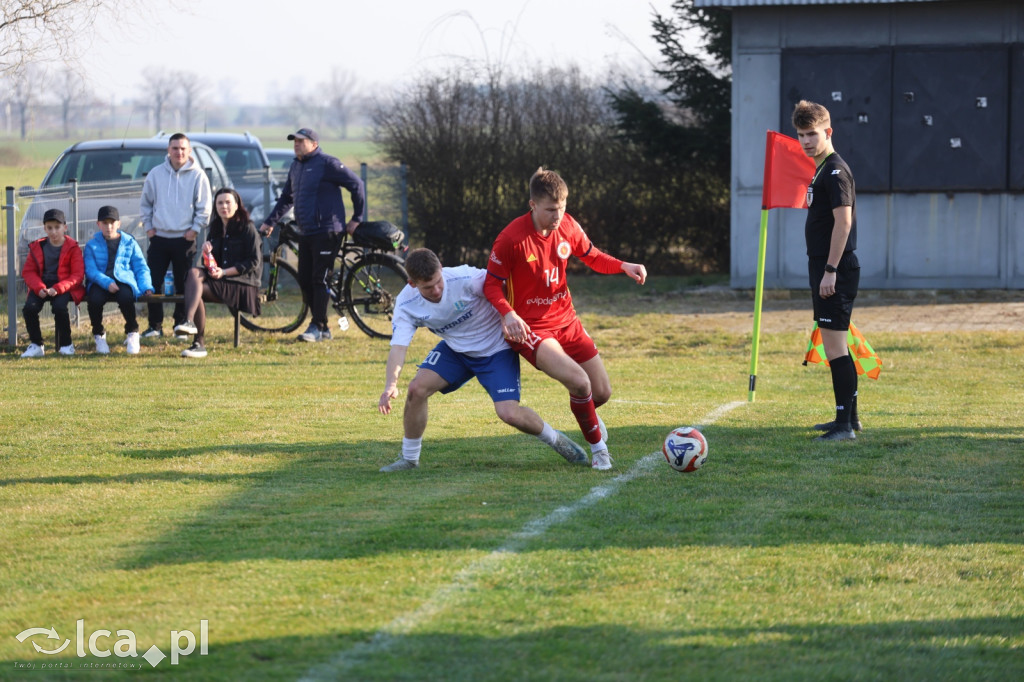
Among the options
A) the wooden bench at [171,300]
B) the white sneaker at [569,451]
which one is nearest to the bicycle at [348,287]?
the wooden bench at [171,300]

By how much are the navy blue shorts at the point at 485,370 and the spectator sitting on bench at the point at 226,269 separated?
17.5 feet

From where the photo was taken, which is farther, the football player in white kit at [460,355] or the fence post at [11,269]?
the fence post at [11,269]

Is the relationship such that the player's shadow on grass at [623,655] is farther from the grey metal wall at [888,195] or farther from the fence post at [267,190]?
the fence post at [267,190]

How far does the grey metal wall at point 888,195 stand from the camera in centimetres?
1531

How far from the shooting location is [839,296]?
7.19 m

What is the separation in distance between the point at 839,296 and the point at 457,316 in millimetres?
2497

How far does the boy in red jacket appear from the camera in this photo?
1075 centimetres

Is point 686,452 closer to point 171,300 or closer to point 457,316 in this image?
point 457,316

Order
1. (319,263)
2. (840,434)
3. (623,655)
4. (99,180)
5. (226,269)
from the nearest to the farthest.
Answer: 1. (623,655)
2. (840,434)
3. (226,269)
4. (319,263)
5. (99,180)

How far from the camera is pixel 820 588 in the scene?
14.0 ft

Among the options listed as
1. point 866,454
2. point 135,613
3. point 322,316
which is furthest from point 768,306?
point 135,613

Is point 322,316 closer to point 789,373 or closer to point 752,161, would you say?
point 789,373

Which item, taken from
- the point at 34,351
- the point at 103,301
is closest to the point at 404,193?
the point at 103,301

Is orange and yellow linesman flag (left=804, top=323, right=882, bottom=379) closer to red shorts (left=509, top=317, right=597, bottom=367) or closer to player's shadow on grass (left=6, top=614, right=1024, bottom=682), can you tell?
red shorts (left=509, top=317, right=597, bottom=367)
